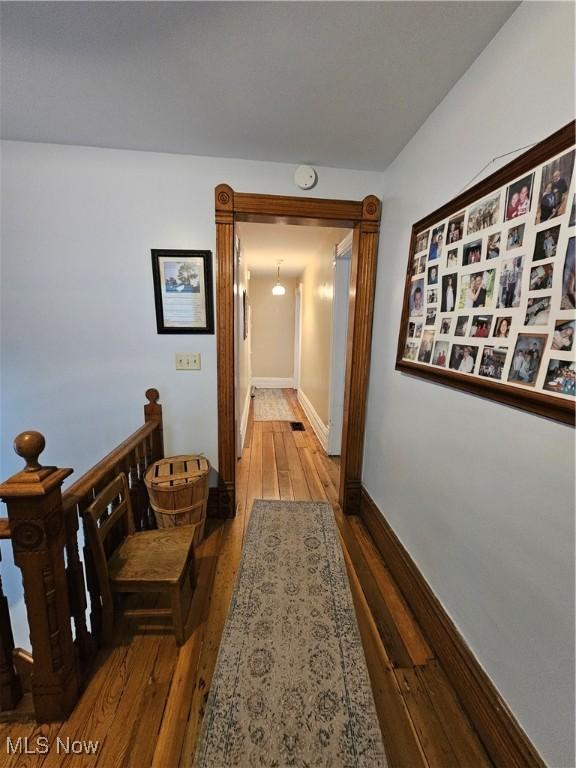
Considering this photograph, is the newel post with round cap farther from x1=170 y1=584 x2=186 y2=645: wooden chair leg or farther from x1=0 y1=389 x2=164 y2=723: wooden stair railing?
x1=170 y1=584 x2=186 y2=645: wooden chair leg

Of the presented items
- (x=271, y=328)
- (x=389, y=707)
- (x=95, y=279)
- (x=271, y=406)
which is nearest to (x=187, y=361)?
(x=95, y=279)

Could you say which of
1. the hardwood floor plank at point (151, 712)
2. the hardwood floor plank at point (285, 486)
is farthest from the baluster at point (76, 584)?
the hardwood floor plank at point (285, 486)

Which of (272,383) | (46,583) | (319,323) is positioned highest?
(319,323)

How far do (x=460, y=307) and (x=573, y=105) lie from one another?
604 mm

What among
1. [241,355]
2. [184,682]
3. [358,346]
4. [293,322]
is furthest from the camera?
[293,322]

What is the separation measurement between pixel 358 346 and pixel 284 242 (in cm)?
224

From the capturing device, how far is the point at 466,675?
1.15m

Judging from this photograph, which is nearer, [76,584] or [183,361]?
[76,584]

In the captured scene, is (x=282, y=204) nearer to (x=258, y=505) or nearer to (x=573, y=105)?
(x=573, y=105)

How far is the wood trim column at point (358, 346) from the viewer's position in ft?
A: 6.84

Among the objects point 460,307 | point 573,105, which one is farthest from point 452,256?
point 573,105

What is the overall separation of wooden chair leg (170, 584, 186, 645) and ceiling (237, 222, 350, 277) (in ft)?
8.40

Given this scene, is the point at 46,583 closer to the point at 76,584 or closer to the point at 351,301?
the point at 76,584

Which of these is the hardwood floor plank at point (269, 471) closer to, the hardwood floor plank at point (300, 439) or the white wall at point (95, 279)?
the hardwood floor plank at point (300, 439)
